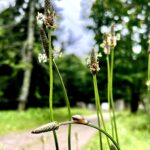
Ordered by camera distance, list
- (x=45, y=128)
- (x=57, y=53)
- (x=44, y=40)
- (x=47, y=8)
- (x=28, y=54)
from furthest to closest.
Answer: (x=28, y=54) < (x=57, y=53) < (x=44, y=40) < (x=47, y=8) < (x=45, y=128)

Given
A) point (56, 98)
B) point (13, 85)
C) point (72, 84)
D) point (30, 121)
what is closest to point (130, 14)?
point (30, 121)

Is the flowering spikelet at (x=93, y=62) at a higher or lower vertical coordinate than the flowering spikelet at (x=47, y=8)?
lower

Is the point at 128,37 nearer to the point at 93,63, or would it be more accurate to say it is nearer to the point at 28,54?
the point at 28,54

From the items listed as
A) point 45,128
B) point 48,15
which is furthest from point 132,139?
point 45,128

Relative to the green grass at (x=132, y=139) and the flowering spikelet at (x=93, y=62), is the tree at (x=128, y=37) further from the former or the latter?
the flowering spikelet at (x=93, y=62)

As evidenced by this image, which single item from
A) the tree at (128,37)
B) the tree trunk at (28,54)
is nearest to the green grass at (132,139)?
the tree at (128,37)

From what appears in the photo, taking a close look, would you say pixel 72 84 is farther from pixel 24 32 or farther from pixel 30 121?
pixel 30 121

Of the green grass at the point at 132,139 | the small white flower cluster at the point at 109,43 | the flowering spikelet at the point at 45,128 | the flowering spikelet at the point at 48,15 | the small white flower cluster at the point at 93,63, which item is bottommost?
the green grass at the point at 132,139

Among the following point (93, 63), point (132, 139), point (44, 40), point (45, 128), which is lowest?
point (132, 139)

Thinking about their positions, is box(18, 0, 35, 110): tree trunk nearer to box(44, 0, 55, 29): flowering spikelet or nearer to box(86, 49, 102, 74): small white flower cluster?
box(86, 49, 102, 74): small white flower cluster

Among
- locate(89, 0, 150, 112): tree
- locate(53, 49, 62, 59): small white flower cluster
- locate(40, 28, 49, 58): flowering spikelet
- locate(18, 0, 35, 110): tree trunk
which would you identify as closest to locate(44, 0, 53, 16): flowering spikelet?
locate(40, 28, 49, 58): flowering spikelet

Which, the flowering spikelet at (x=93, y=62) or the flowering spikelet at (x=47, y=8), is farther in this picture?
the flowering spikelet at (x=93, y=62)
